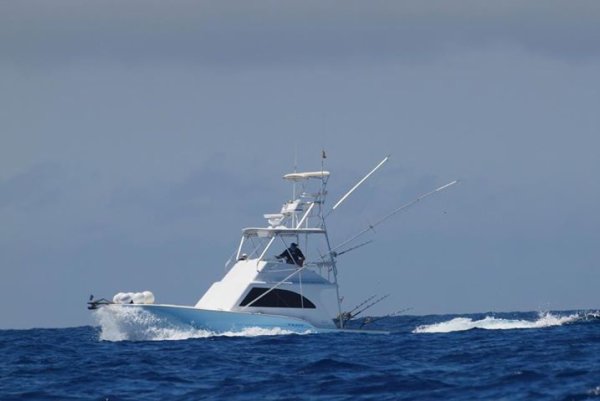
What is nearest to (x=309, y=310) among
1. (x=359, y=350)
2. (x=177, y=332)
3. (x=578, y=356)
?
(x=177, y=332)

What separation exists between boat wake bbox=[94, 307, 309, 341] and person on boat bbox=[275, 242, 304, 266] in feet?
9.51

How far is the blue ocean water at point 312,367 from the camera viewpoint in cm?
2705

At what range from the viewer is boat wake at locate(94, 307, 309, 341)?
41844mm

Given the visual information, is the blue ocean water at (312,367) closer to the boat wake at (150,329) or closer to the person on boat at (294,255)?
the boat wake at (150,329)

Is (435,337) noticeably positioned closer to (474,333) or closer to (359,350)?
(474,333)

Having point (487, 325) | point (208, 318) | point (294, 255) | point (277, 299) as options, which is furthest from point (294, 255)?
point (487, 325)

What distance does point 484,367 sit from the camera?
30.1 m

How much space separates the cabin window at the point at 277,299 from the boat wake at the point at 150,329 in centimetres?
117

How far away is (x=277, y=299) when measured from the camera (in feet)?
143

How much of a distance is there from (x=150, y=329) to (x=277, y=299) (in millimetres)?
4500

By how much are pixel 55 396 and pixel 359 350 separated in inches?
432

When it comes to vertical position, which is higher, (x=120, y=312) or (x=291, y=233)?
(x=291, y=233)

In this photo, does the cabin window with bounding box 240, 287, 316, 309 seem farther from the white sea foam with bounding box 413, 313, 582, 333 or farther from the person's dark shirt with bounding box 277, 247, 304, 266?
the white sea foam with bounding box 413, 313, 582, 333

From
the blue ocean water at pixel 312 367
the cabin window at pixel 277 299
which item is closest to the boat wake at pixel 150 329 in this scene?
the blue ocean water at pixel 312 367
